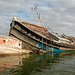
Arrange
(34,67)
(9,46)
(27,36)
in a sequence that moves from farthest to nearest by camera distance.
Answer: (27,36) < (9,46) < (34,67)

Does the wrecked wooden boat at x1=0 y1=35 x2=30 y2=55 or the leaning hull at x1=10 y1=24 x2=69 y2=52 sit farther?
the leaning hull at x1=10 y1=24 x2=69 y2=52

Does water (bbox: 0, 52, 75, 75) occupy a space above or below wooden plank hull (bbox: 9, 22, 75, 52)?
below

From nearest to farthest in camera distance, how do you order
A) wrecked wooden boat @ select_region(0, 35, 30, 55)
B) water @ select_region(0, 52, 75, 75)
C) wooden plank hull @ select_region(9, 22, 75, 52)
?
water @ select_region(0, 52, 75, 75)
wrecked wooden boat @ select_region(0, 35, 30, 55)
wooden plank hull @ select_region(9, 22, 75, 52)

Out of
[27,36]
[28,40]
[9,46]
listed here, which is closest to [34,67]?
[9,46]

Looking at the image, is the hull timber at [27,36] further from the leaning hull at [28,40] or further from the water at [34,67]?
the water at [34,67]

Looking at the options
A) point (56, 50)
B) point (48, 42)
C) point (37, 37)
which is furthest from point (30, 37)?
point (56, 50)

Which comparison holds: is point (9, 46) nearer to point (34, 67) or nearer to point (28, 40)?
point (28, 40)

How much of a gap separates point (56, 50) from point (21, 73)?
51.0ft

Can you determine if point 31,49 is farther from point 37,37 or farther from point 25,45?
point 37,37

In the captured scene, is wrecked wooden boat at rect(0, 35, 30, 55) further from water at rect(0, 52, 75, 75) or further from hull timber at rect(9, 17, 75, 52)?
water at rect(0, 52, 75, 75)

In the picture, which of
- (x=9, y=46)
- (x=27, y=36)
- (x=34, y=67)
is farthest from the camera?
(x=27, y=36)

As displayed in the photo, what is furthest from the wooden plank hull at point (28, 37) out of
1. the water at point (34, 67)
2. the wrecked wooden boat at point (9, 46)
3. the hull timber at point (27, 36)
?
the water at point (34, 67)

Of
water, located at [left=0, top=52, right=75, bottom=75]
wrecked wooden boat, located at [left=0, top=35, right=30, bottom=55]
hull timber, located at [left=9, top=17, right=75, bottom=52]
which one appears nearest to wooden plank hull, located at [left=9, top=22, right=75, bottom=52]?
hull timber, located at [left=9, top=17, right=75, bottom=52]

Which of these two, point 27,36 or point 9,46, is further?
point 27,36
